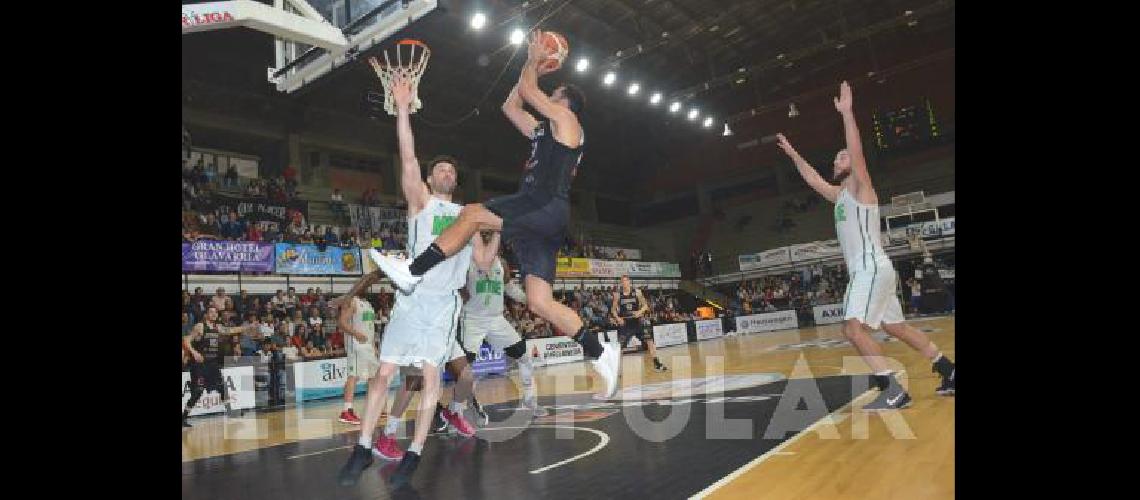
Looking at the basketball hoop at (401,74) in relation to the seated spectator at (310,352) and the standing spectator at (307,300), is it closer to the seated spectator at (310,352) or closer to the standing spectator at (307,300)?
the seated spectator at (310,352)

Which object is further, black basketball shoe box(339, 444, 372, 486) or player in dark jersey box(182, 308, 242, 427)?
player in dark jersey box(182, 308, 242, 427)

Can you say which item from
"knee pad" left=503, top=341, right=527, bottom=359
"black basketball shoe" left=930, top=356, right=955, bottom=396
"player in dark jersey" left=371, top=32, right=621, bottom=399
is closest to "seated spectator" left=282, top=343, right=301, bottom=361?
"knee pad" left=503, top=341, right=527, bottom=359

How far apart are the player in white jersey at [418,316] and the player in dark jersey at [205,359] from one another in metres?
5.70

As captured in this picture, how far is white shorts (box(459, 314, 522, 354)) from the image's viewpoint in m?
6.11

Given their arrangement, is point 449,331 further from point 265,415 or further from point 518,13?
point 518,13

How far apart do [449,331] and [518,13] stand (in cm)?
1308

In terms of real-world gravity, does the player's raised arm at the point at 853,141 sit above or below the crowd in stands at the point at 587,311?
above

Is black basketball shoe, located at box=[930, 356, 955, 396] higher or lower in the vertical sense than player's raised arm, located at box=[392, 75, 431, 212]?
lower

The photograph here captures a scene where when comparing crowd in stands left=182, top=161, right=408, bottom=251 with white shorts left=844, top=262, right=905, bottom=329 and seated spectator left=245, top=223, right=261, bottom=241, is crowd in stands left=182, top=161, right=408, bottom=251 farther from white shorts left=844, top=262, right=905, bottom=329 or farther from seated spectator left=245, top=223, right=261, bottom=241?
white shorts left=844, top=262, right=905, bottom=329

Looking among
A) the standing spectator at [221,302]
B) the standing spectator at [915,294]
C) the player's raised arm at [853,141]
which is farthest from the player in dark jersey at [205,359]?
the standing spectator at [915,294]

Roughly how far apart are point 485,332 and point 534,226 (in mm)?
2819

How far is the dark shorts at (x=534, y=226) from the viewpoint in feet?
11.6

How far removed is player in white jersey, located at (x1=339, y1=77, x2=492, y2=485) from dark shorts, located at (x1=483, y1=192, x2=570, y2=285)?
1.19 ft
